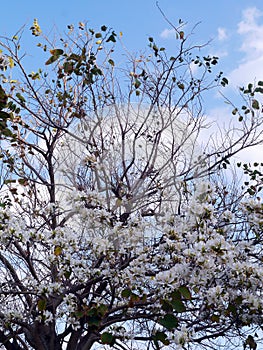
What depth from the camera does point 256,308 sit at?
91.9 inches

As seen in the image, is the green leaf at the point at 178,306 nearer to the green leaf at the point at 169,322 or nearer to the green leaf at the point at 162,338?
the green leaf at the point at 169,322

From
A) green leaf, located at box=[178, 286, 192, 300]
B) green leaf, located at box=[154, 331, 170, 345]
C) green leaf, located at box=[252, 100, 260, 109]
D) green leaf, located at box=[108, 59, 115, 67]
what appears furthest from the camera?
green leaf, located at box=[108, 59, 115, 67]

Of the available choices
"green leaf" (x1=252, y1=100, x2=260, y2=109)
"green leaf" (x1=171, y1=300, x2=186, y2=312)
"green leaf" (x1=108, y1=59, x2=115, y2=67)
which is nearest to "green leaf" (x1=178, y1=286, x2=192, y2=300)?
"green leaf" (x1=171, y1=300, x2=186, y2=312)

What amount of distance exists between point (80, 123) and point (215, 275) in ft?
7.88

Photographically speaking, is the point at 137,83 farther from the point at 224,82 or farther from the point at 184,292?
the point at 184,292

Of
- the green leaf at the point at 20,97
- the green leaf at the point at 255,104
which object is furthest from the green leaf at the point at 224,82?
the green leaf at the point at 20,97

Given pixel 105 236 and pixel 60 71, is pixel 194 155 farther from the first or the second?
pixel 105 236

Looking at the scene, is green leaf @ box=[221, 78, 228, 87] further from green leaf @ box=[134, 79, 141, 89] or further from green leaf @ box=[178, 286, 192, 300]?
green leaf @ box=[178, 286, 192, 300]

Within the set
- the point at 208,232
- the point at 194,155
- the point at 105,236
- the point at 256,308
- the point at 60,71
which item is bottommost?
the point at 256,308

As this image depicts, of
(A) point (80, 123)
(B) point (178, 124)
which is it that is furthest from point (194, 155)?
(A) point (80, 123)

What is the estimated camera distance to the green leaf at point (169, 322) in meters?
2.26

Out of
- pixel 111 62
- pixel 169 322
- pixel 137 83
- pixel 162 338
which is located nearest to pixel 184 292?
pixel 169 322

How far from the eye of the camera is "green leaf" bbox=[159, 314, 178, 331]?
2256mm

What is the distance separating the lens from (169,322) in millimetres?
2273
